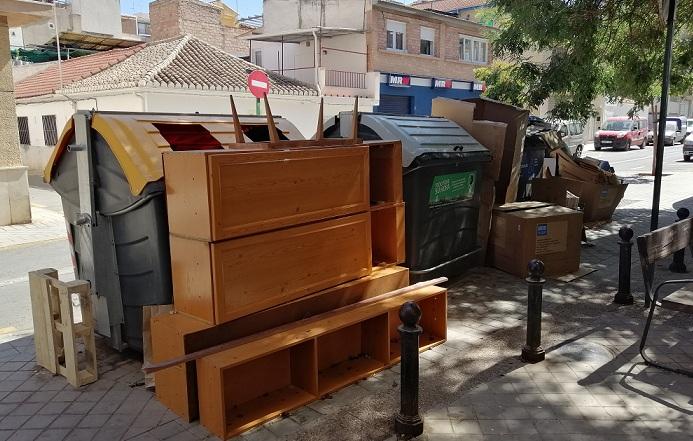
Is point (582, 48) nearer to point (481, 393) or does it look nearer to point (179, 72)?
point (481, 393)

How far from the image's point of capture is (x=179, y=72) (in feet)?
55.5

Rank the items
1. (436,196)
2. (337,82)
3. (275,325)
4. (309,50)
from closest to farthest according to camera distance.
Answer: (275,325)
(436,196)
(337,82)
(309,50)

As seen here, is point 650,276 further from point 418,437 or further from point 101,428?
point 101,428

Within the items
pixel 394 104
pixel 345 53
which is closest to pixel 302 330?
pixel 345 53

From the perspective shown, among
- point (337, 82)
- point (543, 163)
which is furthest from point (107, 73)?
point (543, 163)

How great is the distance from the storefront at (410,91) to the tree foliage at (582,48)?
48.9 feet

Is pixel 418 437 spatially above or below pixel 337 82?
below

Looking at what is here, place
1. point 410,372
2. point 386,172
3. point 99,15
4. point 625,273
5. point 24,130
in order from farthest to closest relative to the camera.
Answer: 1. point 99,15
2. point 24,130
3. point 625,273
4. point 386,172
5. point 410,372

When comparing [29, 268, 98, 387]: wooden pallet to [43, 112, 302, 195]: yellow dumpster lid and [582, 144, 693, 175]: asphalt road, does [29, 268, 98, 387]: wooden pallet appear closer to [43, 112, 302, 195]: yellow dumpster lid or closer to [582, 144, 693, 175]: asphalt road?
[43, 112, 302, 195]: yellow dumpster lid

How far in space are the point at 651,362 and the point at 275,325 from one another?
9.59 feet

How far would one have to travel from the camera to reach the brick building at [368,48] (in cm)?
2439

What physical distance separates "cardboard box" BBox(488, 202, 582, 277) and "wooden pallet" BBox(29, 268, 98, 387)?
15.1ft

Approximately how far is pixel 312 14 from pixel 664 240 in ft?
74.7

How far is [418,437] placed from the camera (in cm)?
340
